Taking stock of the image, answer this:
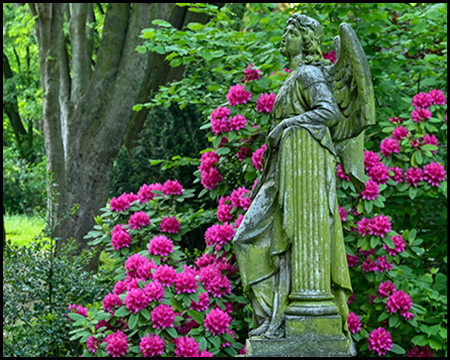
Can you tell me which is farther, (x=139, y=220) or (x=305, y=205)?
(x=139, y=220)

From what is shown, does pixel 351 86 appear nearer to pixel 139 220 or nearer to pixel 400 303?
pixel 400 303

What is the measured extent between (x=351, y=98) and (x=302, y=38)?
0.51 metres

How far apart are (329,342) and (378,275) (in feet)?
5.42

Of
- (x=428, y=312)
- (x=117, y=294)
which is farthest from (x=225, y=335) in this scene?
(x=428, y=312)

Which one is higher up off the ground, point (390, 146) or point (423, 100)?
point (423, 100)

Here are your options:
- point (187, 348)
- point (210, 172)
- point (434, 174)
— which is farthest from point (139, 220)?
point (434, 174)

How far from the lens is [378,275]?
4.70 m

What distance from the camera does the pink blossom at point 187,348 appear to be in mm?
4035

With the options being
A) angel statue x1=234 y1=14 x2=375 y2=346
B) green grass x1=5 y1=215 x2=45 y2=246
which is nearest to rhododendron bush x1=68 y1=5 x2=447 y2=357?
angel statue x1=234 y1=14 x2=375 y2=346

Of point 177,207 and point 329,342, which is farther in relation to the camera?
point 177,207

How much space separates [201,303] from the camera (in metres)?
4.33

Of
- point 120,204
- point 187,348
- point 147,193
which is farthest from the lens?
point 147,193

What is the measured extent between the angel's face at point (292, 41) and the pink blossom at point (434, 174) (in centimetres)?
179

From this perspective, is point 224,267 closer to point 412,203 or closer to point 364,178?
point 364,178
